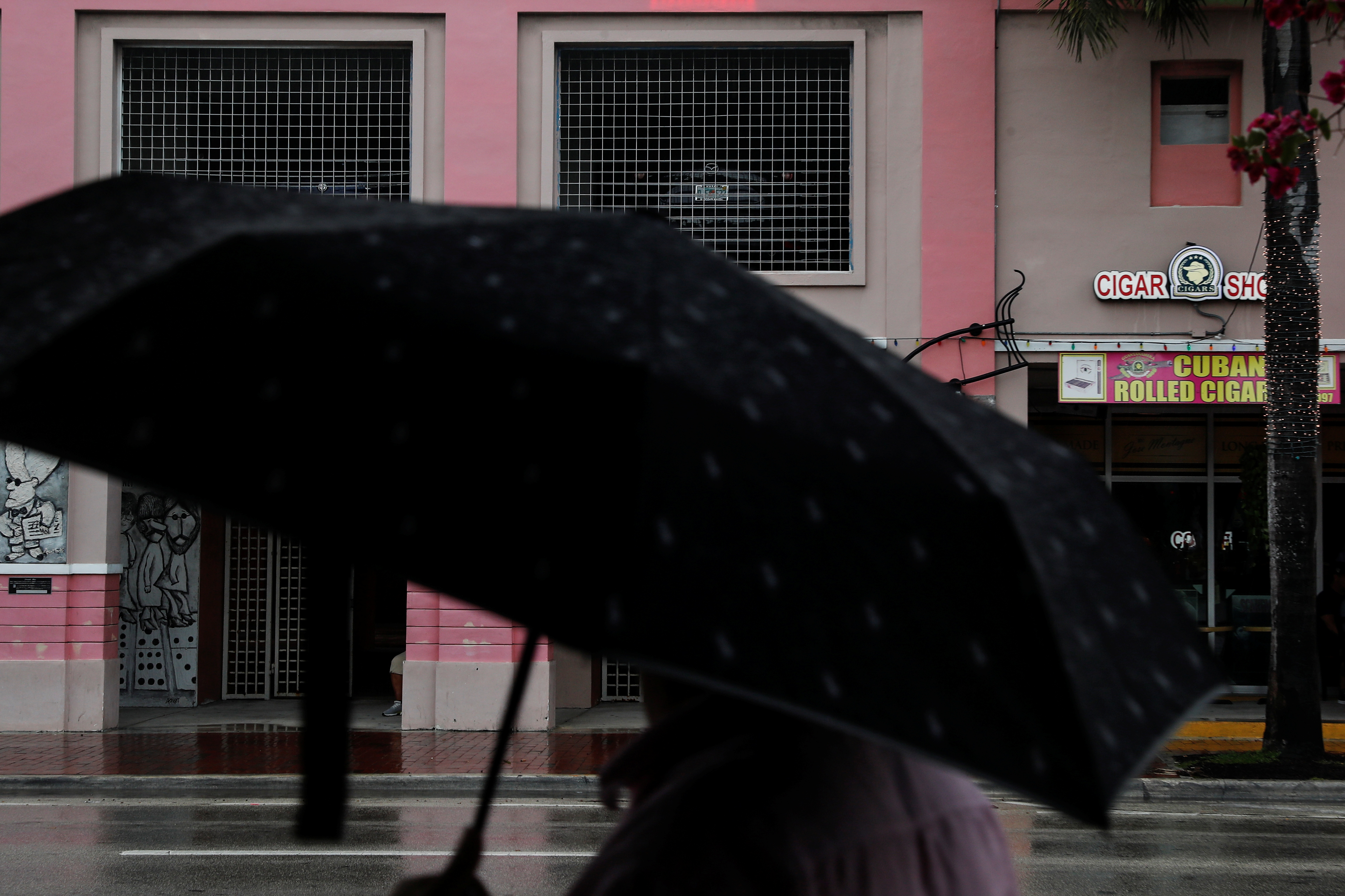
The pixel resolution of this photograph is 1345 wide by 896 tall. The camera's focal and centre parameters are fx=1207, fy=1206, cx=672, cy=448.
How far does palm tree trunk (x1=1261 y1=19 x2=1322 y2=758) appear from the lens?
10.4 m

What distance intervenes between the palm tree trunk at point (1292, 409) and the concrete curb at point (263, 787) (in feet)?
19.9

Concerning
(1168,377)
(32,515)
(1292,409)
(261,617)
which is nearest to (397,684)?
(261,617)

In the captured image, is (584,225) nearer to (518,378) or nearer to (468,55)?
(518,378)

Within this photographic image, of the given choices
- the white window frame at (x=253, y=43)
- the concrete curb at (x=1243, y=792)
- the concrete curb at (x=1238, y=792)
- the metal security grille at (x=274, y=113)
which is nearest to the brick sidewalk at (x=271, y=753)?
the concrete curb at (x=1238, y=792)

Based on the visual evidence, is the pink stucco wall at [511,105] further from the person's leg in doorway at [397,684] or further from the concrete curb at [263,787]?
the concrete curb at [263,787]

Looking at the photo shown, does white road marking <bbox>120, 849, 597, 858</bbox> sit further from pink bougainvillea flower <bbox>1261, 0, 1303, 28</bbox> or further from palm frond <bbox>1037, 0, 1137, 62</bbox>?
palm frond <bbox>1037, 0, 1137, 62</bbox>

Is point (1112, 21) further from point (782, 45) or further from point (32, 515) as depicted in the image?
point (32, 515)

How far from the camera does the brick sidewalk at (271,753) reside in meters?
10.2

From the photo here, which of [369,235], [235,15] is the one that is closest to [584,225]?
[369,235]

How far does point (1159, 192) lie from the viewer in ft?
42.6

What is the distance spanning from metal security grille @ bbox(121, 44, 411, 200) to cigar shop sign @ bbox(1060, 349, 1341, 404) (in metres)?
7.58

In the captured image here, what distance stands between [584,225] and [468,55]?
12.4 meters

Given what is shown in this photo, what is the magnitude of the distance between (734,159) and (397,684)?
6869 millimetres

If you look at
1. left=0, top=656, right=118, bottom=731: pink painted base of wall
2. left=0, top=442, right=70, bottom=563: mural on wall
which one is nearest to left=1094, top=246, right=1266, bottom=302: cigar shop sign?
left=0, top=442, right=70, bottom=563: mural on wall
